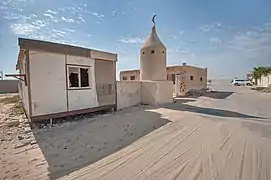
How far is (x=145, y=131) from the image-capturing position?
24.3 ft

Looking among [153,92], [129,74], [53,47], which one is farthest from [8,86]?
[53,47]

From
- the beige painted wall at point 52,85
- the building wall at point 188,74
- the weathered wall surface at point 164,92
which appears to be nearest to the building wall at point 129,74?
the building wall at point 188,74

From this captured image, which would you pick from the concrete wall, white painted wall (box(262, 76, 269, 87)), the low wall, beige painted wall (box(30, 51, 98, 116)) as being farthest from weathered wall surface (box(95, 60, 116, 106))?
white painted wall (box(262, 76, 269, 87))

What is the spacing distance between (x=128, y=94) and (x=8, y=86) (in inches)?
1226

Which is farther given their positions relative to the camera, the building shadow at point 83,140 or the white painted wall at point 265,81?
the white painted wall at point 265,81

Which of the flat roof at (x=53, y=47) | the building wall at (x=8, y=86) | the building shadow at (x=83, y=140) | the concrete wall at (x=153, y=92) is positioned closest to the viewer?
the building shadow at (x=83, y=140)

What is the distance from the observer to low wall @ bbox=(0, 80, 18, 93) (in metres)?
35.3

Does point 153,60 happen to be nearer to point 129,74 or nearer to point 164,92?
point 164,92

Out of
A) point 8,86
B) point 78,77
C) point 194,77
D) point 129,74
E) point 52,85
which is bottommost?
point 8,86

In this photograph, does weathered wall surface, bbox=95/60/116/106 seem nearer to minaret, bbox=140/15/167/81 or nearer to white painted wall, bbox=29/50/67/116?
white painted wall, bbox=29/50/67/116

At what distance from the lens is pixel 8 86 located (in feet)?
117

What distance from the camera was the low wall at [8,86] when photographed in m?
35.3

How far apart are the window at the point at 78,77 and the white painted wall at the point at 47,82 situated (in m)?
0.50

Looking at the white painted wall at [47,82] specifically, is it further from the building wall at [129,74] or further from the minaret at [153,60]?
the building wall at [129,74]
